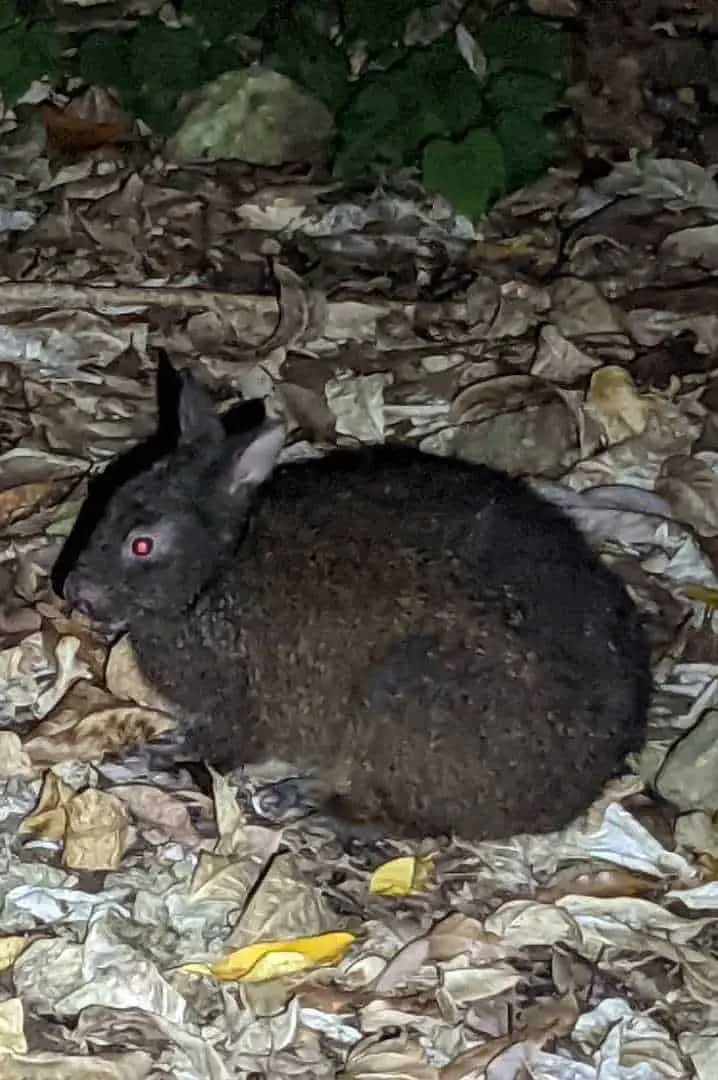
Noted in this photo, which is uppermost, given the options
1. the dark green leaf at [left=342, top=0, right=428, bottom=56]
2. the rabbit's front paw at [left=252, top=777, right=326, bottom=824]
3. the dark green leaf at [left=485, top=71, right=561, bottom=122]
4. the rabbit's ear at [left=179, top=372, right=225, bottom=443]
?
the dark green leaf at [left=342, top=0, right=428, bottom=56]

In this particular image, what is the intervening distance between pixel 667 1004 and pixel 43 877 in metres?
1.48

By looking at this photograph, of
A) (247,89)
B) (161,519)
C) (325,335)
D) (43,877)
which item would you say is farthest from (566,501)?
(247,89)

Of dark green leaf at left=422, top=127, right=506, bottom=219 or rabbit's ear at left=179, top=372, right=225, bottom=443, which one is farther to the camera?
dark green leaf at left=422, top=127, right=506, bottom=219

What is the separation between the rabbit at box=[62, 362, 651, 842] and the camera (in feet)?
13.6

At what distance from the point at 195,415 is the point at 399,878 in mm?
1230

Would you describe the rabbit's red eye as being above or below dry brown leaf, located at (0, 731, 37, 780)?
above

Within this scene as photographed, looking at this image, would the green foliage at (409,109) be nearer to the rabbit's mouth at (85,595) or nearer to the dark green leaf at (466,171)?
the dark green leaf at (466,171)

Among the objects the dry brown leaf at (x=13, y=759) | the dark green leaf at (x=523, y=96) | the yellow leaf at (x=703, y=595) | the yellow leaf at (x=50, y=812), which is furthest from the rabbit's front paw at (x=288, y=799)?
the dark green leaf at (x=523, y=96)

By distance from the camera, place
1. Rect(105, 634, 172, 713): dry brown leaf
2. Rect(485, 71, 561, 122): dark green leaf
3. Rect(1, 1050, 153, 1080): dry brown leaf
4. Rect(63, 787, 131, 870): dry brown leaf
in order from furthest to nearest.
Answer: Rect(485, 71, 561, 122): dark green leaf < Rect(105, 634, 172, 713): dry brown leaf < Rect(63, 787, 131, 870): dry brown leaf < Rect(1, 1050, 153, 1080): dry brown leaf

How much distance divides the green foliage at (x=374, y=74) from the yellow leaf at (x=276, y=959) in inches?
125

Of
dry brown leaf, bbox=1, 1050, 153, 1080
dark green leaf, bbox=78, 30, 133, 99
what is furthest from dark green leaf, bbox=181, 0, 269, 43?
dry brown leaf, bbox=1, 1050, 153, 1080

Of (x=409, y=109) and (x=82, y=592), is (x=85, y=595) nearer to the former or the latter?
(x=82, y=592)

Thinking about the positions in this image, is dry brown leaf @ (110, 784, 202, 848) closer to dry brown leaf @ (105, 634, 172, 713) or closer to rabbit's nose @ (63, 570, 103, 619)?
dry brown leaf @ (105, 634, 172, 713)

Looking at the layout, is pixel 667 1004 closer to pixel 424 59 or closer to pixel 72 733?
pixel 72 733
